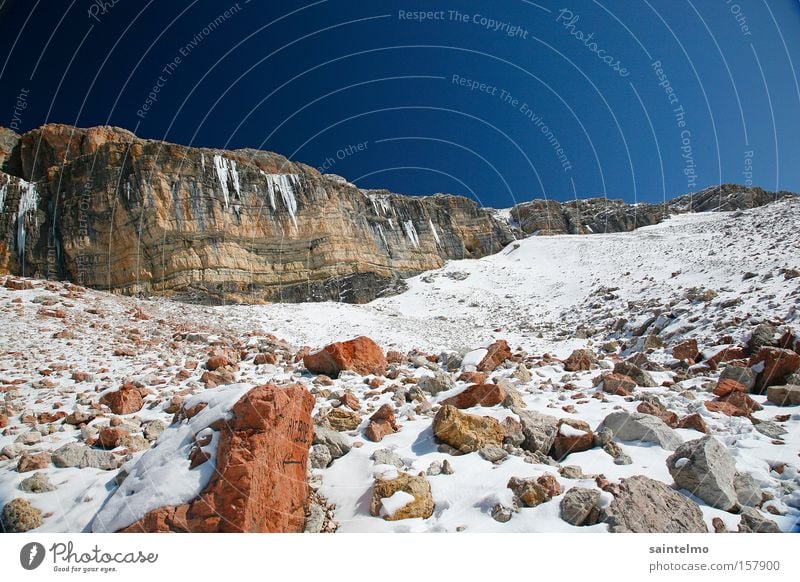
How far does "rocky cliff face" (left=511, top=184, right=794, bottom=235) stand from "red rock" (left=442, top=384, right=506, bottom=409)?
6500 centimetres

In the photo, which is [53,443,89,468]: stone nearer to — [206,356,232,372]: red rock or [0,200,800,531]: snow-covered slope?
[0,200,800,531]: snow-covered slope

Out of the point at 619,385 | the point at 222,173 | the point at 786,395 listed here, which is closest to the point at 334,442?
the point at 619,385

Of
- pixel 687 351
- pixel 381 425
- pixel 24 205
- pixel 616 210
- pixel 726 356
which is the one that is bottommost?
pixel 687 351

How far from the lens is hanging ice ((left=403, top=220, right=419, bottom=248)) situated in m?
51.3

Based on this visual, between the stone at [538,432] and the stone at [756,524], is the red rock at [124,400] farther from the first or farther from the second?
the stone at [756,524]

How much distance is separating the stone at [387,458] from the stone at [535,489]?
1.44 meters

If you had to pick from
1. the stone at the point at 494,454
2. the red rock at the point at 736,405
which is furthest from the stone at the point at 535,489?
the red rock at the point at 736,405

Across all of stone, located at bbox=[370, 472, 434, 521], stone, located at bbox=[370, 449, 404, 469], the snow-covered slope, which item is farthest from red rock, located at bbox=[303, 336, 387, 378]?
stone, located at bbox=[370, 472, 434, 521]

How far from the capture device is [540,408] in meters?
6.92

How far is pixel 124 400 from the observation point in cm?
677

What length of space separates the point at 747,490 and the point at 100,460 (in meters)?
7.59

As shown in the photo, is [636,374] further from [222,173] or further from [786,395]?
[222,173]

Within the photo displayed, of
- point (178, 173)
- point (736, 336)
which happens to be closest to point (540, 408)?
point (736, 336)
